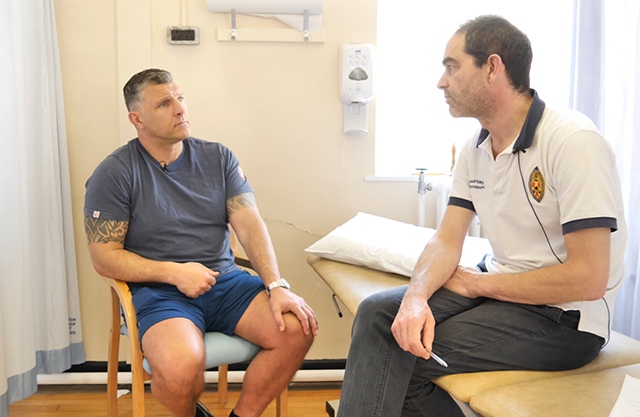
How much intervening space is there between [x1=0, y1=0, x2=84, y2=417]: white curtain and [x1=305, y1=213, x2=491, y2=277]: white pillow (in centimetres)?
111

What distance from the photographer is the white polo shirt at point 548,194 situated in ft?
4.67

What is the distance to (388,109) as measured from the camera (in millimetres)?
3100

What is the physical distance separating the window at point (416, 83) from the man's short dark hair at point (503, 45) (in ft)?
4.32

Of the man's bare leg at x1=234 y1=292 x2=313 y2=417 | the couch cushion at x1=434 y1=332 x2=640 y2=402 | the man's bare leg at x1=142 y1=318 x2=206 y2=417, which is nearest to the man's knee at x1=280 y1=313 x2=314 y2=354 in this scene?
the man's bare leg at x1=234 y1=292 x2=313 y2=417

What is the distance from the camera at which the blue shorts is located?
2.00 m

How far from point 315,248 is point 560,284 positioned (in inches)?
48.4

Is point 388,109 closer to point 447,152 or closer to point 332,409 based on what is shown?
point 447,152

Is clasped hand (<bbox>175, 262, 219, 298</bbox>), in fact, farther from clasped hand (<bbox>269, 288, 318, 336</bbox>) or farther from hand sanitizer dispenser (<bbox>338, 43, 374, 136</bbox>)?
hand sanitizer dispenser (<bbox>338, 43, 374, 136</bbox>)

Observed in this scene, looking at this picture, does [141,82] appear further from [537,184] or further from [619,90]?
[619,90]

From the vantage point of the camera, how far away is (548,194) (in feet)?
5.03

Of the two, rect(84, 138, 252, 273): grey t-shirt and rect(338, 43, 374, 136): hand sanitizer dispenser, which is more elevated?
rect(338, 43, 374, 136): hand sanitizer dispenser

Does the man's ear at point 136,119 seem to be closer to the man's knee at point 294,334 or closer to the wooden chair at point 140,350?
the wooden chair at point 140,350

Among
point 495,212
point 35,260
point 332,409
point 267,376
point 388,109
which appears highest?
point 388,109

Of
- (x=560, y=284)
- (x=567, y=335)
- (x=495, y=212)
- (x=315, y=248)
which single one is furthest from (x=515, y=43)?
(x=315, y=248)
